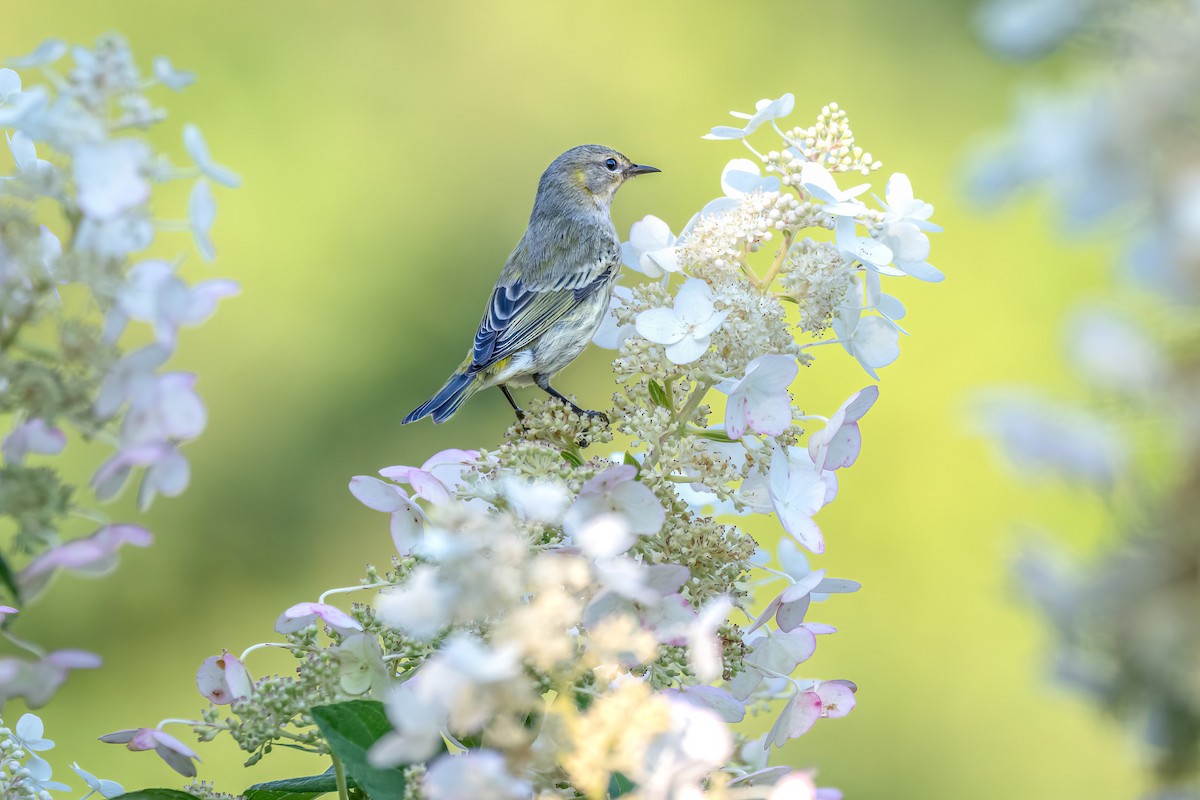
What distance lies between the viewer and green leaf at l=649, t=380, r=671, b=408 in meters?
0.94

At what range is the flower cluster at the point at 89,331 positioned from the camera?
0.55 meters

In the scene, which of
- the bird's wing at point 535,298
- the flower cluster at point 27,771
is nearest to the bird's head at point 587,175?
the bird's wing at point 535,298

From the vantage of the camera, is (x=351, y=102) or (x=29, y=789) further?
(x=351, y=102)

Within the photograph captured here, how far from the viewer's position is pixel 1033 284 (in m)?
3.55

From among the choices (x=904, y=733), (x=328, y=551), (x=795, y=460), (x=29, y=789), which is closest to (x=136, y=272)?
(x=29, y=789)

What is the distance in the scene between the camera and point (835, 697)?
872 mm

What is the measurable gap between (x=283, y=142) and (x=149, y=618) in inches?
57.7

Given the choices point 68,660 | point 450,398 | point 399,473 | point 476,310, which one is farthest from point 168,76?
point 476,310

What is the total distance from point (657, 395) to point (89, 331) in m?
0.45

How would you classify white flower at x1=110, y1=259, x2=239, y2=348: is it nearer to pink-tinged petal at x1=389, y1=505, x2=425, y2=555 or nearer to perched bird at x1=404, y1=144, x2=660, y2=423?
pink-tinged petal at x1=389, y1=505, x2=425, y2=555

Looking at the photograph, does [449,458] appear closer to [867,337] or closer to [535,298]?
[867,337]

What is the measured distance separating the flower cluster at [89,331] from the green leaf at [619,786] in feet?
1.10

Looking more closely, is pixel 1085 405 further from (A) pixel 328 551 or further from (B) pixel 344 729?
(A) pixel 328 551

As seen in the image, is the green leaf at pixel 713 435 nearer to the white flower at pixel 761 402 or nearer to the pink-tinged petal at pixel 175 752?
the white flower at pixel 761 402
